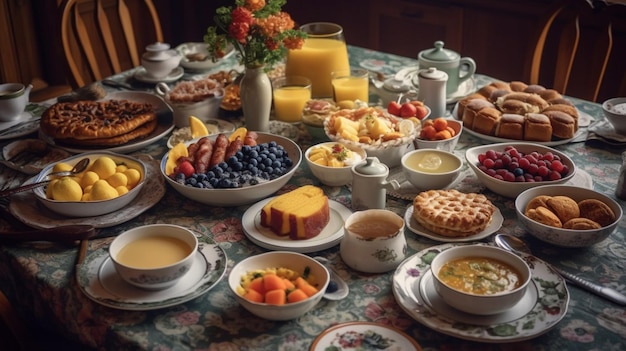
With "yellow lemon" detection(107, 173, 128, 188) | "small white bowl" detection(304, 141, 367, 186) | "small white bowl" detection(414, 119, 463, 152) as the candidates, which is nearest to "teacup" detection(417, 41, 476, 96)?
"small white bowl" detection(414, 119, 463, 152)

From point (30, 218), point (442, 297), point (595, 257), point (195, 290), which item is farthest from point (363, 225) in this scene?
point (30, 218)

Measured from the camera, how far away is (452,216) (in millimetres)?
1519

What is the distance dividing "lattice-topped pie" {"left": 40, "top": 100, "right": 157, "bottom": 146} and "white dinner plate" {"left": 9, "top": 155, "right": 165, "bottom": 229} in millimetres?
236

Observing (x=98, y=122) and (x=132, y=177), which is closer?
(x=132, y=177)

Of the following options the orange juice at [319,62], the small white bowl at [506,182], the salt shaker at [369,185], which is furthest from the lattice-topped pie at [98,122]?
the small white bowl at [506,182]

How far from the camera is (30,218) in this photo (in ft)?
5.28

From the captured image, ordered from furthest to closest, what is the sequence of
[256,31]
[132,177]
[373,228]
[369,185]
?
1. [256,31]
2. [132,177]
3. [369,185]
4. [373,228]

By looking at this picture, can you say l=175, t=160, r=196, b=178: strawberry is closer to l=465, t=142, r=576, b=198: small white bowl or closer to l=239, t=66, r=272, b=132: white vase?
l=239, t=66, r=272, b=132: white vase

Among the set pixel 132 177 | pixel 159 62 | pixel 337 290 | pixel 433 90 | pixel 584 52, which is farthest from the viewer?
pixel 584 52

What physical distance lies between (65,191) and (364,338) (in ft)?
2.68

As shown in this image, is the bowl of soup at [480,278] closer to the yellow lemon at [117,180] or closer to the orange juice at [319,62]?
the yellow lemon at [117,180]

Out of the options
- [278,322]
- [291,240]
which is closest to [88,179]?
[291,240]

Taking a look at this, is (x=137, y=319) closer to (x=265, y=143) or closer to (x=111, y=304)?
(x=111, y=304)

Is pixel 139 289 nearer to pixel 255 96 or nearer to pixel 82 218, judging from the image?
pixel 82 218
